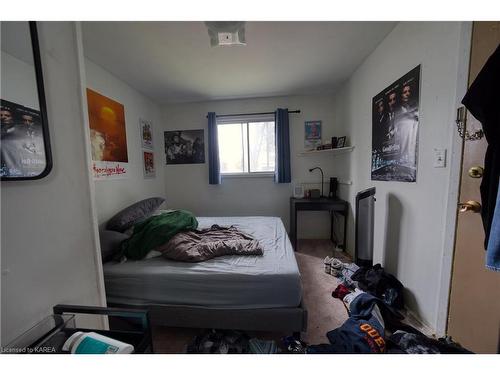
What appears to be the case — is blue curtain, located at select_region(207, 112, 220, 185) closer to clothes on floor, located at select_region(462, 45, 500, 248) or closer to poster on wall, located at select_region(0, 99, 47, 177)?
poster on wall, located at select_region(0, 99, 47, 177)

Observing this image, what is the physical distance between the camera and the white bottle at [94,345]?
0.61 meters

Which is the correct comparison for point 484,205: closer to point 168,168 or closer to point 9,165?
point 9,165

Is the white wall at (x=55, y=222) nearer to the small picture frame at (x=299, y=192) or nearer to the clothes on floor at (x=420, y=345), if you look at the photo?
the clothes on floor at (x=420, y=345)

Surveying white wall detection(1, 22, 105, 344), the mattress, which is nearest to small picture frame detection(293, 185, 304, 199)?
the mattress

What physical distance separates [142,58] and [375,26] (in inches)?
84.7

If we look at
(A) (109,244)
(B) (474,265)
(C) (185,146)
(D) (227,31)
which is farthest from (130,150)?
(B) (474,265)

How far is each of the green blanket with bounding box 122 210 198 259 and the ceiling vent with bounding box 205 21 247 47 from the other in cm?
151

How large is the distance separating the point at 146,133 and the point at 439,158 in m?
3.21

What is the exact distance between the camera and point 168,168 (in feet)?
10.4

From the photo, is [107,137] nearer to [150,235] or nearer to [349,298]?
[150,235]

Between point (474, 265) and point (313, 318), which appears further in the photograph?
point (313, 318)

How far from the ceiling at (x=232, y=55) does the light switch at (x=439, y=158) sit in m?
1.14

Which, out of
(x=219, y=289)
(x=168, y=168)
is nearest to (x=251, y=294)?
(x=219, y=289)

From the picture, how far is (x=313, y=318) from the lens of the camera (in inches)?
56.3
